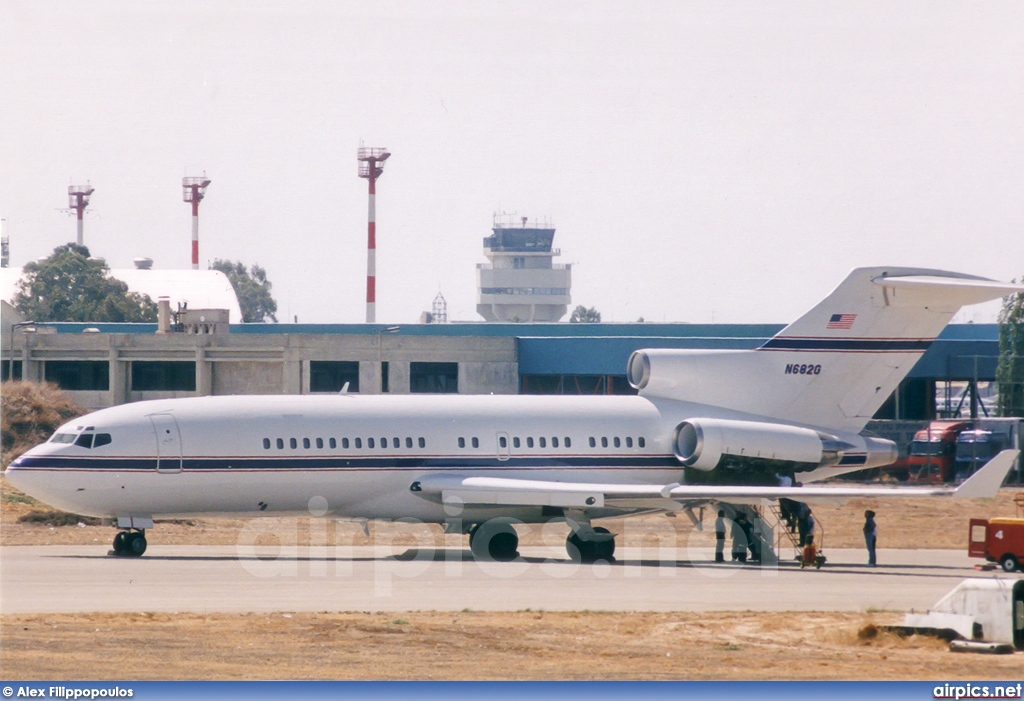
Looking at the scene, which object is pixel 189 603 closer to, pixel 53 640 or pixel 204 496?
pixel 53 640

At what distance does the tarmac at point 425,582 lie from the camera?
2233 centimetres

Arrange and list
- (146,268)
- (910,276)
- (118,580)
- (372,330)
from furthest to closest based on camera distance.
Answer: (146,268)
(372,330)
(910,276)
(118,580)

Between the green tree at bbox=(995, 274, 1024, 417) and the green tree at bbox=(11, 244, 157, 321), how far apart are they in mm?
64144

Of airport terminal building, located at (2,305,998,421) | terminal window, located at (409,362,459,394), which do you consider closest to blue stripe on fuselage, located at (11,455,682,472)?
airport terminal building, located at (2,305,998,421)

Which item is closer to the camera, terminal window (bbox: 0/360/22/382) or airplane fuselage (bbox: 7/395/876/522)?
airplane fuselage (bbox: 7/395/876/522)

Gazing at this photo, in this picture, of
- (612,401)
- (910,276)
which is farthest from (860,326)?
(612,401)

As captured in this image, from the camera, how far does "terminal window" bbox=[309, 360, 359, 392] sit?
60.0 metres

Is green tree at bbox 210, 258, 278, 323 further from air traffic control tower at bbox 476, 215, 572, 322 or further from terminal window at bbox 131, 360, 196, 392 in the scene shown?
terminal window at bbox 131, 360, 196, 392

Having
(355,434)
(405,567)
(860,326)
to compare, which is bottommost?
(405,567)

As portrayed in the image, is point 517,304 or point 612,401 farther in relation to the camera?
point 517,304

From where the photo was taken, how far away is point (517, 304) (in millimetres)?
166500

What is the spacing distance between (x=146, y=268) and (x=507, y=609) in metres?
102

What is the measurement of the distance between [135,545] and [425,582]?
7.79 metres

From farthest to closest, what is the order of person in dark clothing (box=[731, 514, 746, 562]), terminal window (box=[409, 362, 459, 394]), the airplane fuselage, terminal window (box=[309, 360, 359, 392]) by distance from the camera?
terminal window (box=[409, 362, 459, 394])
terminal window (box=[309, 360, 359, 392])
person in dark clothing (box=[731, 514, 746, 562])
the airplane fuselage
